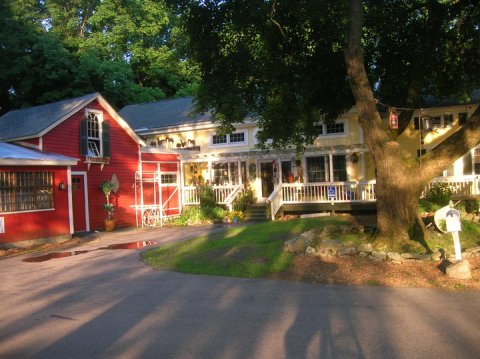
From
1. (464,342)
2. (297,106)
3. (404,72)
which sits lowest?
(464,342)

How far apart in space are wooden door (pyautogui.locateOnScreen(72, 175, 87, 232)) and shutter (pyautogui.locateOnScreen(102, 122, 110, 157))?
159 cm

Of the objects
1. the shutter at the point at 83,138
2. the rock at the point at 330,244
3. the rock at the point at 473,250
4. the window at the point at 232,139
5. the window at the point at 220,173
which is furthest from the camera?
the window at the point at 220,173

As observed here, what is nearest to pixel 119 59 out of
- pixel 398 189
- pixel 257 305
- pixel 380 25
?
pixel 380 25

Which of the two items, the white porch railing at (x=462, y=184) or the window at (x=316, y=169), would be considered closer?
the white porch railing at (x=462, y=184)

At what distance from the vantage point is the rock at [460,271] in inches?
339

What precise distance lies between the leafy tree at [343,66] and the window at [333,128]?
524 cm

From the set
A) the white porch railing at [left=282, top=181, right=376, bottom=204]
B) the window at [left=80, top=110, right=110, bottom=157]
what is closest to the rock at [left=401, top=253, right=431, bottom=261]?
the white porch railing at [left=282, top=181, right=376, bottom=204]

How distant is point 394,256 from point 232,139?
16.1 m

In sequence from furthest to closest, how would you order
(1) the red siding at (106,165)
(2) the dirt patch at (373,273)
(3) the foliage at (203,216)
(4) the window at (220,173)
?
(4) the window at (220,173)
(3) the foliage at (203,216)
(1) the red siding at (106,165)
(2) the dirt patch at (373,273)

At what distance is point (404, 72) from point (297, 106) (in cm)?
418

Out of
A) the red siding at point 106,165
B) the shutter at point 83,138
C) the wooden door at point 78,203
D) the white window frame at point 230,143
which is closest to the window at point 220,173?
the white window frame at point 230,143

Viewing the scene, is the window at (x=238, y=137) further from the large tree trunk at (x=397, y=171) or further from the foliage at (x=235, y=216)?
the large tree trunk at (x=397, y=171)

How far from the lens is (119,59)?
41594mm

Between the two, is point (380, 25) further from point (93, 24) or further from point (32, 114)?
point (93, 24)
